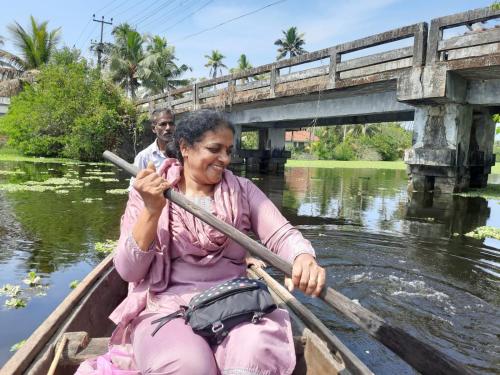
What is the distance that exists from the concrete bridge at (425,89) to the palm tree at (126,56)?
23805 mm

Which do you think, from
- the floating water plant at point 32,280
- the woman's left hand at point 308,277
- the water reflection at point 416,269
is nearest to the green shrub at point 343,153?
the water reflection at point 416,269

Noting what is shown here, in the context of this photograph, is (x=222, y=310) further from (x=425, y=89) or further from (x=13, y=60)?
(x=13, y=60)

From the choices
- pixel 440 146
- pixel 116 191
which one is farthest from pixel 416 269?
pixel 116 191

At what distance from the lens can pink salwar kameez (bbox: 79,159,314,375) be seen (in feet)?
5.75

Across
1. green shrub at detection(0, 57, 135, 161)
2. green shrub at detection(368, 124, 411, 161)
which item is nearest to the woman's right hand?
green shrub at detection(0, 57, 135, 161)

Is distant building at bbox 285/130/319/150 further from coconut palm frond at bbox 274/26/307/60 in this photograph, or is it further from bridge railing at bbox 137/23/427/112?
bridge railing at bbox 137/23/427/112

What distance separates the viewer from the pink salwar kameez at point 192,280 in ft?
5.75

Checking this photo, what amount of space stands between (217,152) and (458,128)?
9339 mm

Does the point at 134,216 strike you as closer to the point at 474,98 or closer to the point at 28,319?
the point at 28,319

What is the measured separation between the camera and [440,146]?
33.3 feet

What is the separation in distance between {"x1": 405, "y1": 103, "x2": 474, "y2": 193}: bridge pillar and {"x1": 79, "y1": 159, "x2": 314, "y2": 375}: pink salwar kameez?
8944 mm

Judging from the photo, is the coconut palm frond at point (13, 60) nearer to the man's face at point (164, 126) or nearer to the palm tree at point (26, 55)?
the palm tree at point (26, 55)

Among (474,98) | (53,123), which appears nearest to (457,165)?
(474,98)

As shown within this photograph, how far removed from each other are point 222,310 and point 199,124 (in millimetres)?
959
